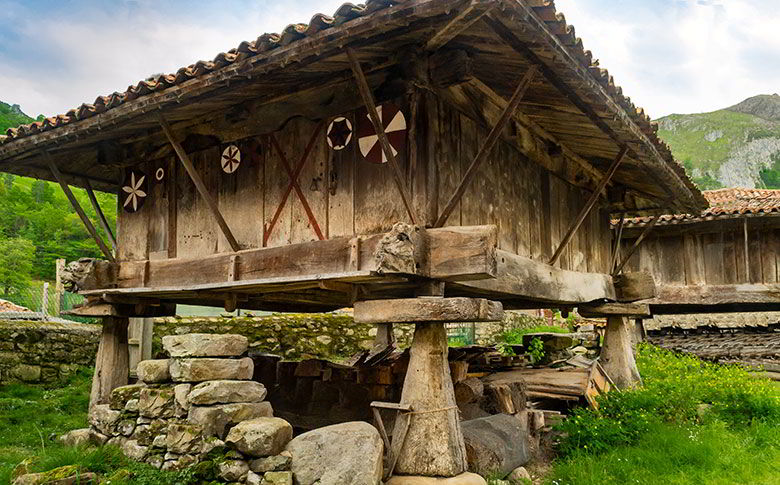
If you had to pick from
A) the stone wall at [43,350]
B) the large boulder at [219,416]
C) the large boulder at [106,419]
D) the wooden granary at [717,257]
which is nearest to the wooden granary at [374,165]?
the large boulder at [219,416]

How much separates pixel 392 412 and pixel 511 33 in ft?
12.7

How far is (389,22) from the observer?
3.79 meters

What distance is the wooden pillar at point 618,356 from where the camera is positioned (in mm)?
8625

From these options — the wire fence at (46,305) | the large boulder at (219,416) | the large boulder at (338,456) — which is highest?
the wire fence at (46,305)

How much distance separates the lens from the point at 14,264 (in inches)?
861

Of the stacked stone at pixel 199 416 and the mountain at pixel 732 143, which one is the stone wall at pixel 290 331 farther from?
the mountain at pixel 732 143

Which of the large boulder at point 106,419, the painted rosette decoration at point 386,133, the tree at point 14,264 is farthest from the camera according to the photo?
the tree at point 14,264

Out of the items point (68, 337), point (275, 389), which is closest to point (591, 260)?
point (275, 389)

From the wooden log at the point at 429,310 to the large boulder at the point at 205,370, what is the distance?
1.19m

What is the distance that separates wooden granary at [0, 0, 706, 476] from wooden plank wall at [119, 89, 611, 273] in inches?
0.8

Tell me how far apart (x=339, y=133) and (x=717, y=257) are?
9.16m

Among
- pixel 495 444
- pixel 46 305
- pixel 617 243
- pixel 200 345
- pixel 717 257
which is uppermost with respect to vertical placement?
pixel 617 243

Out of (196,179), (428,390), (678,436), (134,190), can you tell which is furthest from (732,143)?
(196,179)

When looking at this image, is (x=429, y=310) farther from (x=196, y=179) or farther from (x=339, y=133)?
(x=196, y=179)
